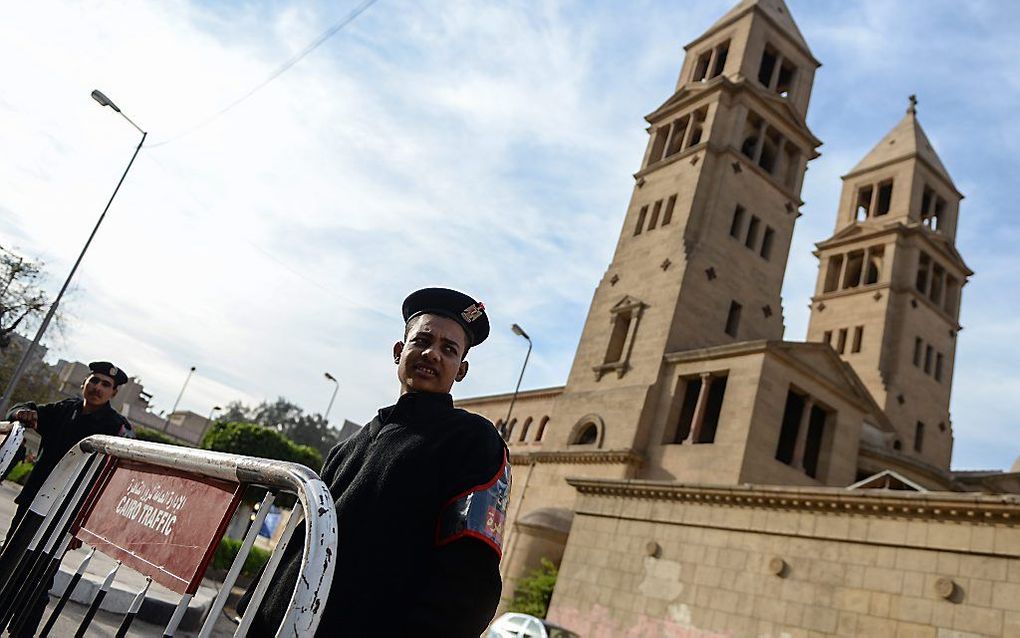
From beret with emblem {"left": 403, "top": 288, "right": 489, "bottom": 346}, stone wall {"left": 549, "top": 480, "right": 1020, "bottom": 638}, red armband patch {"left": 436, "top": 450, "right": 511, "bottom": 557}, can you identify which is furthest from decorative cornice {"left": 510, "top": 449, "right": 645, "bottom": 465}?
red armband patch {"left": 436, "top": 450, "right": 511, "bottom": 557}

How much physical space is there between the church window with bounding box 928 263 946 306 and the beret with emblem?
42606mm

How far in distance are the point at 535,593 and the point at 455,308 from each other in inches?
719

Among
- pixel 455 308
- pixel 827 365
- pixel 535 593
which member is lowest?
pixel 535 593

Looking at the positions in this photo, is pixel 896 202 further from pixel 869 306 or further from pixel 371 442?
pixel 371 442

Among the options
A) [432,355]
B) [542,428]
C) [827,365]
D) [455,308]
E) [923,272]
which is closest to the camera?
[432,355]

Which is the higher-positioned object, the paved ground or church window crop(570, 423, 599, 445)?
church window crop(570, 423, 599, 445)

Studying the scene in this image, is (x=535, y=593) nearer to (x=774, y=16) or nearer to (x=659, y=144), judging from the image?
(x=659, y=144)

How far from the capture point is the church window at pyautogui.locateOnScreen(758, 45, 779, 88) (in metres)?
34.5

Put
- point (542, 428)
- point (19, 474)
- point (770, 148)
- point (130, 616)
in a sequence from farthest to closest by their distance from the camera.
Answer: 1. point (542, 428)
2. point (770, 148)
3. point (19, 474)
4. point (130, 616)

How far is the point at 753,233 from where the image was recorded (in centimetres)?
3047

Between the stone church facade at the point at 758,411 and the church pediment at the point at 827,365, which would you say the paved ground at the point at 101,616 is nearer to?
the stone church facade at the point at 758,411

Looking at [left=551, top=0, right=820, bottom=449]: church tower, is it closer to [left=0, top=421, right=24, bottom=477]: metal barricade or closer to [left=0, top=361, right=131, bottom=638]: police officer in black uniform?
[left=0, top=361, right=131, bottom=638]: police officer in black uniform

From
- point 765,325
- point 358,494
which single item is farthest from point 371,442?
point 765,325

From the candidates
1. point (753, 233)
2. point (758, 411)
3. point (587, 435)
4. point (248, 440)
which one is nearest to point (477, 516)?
point (758, 411)
